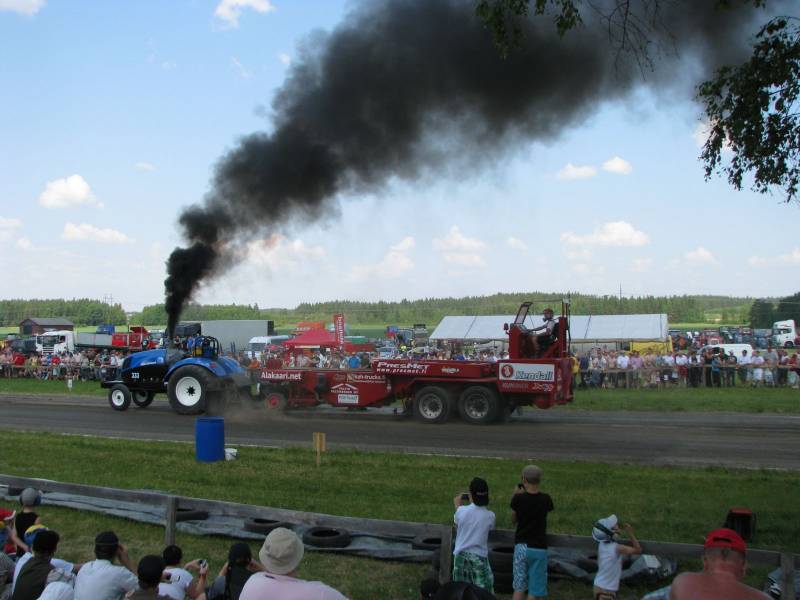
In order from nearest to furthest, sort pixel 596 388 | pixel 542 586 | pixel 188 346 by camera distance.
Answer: pixel 542 586, pixel 188 346, pixel 596 388

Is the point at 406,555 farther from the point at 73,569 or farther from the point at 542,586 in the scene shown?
the point at 73,569

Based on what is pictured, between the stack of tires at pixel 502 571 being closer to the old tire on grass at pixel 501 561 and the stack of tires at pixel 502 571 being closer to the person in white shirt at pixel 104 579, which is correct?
the old tire on grass at pixel 501 561

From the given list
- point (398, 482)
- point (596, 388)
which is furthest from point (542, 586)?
point (596, 388)

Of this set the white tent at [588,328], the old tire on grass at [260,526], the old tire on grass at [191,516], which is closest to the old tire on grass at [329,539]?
the old tire on grass at [260,526]

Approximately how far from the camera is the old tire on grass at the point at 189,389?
18.2 m

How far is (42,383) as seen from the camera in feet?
93.8

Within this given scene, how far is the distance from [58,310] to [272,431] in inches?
4457

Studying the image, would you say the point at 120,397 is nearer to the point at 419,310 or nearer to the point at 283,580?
the point at 283,580

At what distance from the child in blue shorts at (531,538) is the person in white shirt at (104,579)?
2.74 m

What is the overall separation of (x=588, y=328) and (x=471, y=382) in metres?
21.9

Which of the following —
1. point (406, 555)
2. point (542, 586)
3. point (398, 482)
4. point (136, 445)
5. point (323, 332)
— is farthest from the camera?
point (323, 332)

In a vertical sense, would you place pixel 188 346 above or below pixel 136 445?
above

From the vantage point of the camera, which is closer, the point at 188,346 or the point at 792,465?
the point at 792,465

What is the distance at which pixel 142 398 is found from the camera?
67.4 ft
